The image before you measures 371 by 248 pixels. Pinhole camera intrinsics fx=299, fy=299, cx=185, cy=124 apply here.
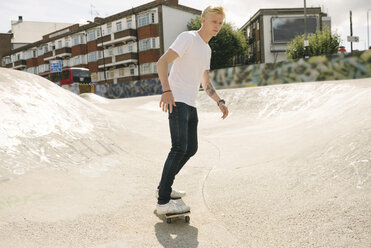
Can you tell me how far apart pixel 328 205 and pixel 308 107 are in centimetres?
904

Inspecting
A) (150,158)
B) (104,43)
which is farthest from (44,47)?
(150,158)

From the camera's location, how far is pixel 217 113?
13.8 meters

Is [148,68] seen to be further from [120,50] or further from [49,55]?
[49,55]

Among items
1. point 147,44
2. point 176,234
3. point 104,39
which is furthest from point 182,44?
point 104,39

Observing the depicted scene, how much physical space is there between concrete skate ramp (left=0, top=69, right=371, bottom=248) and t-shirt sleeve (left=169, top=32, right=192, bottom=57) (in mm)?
1719

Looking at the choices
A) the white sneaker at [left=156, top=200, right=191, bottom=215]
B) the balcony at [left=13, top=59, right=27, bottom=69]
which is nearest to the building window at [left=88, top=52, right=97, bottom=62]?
the balcony at [left=13, top=59, right=27, bottom=69]

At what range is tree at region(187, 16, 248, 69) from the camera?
132ft

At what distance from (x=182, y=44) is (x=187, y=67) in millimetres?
240

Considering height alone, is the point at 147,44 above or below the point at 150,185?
above

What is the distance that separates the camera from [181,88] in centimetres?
297

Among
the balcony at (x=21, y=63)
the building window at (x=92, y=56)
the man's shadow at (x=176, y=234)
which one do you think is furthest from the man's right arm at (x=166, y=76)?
the balcony at (x=21, y=63)

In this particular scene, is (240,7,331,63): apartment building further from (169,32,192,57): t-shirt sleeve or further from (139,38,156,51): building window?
(169,32,192,57): t-shirt sleeve

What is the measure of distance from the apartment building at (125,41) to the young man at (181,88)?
40.2 metres

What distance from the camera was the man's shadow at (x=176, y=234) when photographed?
8.57 ft
